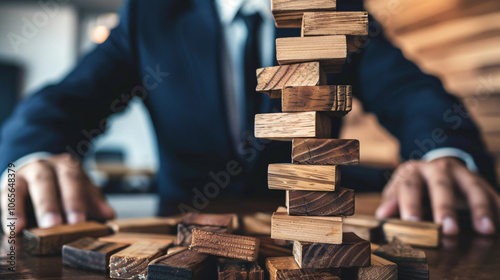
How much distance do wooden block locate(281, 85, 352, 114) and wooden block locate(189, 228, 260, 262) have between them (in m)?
0.27

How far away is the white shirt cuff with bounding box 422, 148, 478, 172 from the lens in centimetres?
157

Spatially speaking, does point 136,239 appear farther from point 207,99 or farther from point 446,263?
Result: point 207,99

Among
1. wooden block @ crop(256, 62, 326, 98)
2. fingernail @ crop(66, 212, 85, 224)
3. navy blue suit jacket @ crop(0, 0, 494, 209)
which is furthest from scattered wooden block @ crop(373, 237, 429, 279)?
navy blue suit jacket @ crop(0, 0, 494, 209)

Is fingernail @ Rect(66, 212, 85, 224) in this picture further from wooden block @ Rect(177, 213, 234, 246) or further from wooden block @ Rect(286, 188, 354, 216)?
wooden block @ Rect(286, 188, 354, 216)

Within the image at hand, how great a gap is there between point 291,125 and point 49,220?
2.91 feet

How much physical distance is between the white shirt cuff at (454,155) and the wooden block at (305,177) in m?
1.13

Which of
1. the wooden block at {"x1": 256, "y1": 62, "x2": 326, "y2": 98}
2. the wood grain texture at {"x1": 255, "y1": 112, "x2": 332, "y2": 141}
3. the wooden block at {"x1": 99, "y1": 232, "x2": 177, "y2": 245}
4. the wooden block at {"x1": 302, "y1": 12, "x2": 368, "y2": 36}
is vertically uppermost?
the wooden block at {"x1": 302, "y1": 12, "x2": 368, "y2": 36}

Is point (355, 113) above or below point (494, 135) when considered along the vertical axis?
above

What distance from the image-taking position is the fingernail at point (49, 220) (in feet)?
3.58

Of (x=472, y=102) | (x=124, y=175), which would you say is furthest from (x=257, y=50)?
(x=124, y=175)

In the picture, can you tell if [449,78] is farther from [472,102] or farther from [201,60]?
[201,60]

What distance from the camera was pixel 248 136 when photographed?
6.66 ft

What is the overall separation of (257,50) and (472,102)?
214 centimetres

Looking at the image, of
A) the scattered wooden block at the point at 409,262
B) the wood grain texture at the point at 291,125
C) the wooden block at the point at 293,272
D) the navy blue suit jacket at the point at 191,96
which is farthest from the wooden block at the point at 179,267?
the navy blue suit jacket at the point at 191,96
